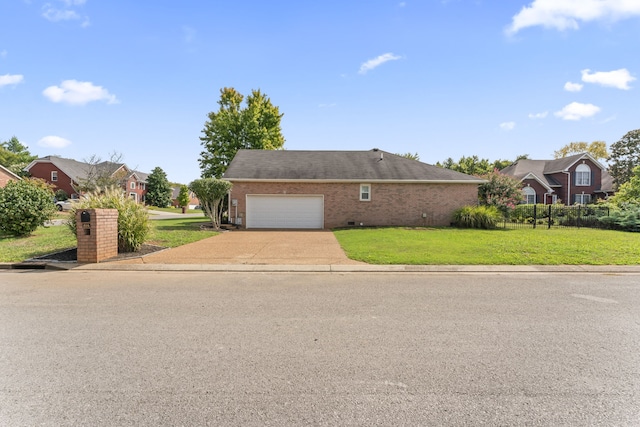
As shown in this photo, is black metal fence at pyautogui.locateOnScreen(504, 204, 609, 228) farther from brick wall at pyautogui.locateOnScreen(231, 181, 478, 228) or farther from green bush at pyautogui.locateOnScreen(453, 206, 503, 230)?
brick wall at pyautogui.locateOnScreen(231, 181, 478, 228)

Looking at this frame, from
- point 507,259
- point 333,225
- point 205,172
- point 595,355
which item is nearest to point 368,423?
point 595,355

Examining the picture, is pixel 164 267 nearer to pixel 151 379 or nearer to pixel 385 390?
pixel 151 379

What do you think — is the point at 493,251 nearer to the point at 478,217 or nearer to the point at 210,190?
the point at 478,217

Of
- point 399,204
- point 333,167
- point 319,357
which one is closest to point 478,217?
point 399,204

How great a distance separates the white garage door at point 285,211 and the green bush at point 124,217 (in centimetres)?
958

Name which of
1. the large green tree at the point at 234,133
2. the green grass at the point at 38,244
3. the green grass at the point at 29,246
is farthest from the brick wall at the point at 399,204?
the large green tree at the point at 234,133

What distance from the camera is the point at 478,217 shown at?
1842 cm

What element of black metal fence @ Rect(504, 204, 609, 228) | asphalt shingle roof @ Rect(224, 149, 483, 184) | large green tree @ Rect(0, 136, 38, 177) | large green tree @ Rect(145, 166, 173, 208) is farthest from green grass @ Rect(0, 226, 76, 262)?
large green tree @ Rect(0, 136, 38, 177)

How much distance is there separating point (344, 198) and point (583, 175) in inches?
1265

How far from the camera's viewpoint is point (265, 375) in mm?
3127

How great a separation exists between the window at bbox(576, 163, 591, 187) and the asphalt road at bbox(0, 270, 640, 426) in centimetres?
3861

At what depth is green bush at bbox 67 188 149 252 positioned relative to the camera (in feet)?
33.0

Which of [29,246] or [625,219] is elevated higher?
[625,219]

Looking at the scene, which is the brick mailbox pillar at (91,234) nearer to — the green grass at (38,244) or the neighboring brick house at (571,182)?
the green grass at (38,244)
